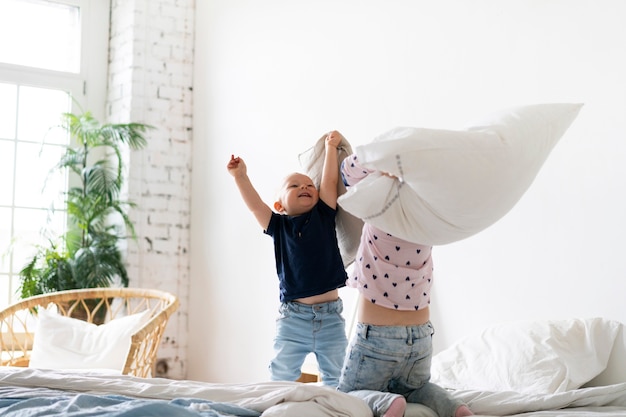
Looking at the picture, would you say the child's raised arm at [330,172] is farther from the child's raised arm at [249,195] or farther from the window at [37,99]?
the window at [37,99]

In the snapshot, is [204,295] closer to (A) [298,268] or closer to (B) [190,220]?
(B) [190,220]

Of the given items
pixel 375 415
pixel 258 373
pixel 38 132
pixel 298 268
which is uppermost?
pixel 38 132

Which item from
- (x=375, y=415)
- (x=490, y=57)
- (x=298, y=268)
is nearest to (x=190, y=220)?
(x=490, y=57)

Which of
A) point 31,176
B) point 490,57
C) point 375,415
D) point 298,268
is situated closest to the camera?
point 375,415

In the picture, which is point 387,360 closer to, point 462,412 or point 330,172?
point 462,412

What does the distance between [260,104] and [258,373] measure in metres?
1.45

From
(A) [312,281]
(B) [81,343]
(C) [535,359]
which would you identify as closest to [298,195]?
(A) [312,281]

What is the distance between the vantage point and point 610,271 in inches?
107

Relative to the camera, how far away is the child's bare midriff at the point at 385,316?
2014 millimetres

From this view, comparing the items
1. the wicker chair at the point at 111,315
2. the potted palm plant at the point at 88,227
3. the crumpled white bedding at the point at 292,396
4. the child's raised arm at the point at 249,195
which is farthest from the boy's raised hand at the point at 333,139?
the potted palm plant at the point at 88,227

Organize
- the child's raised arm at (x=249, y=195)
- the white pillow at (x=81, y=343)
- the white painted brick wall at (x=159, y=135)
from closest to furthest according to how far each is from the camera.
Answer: the child's raised arm at (x=249, y=195) → the white pillow at (x=81, y=343) → the white painted brick wall at (x=159, y=135)

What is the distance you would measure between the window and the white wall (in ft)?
2.25

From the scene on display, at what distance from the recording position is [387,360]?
6.47ft

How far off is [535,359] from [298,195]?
2.97ft
